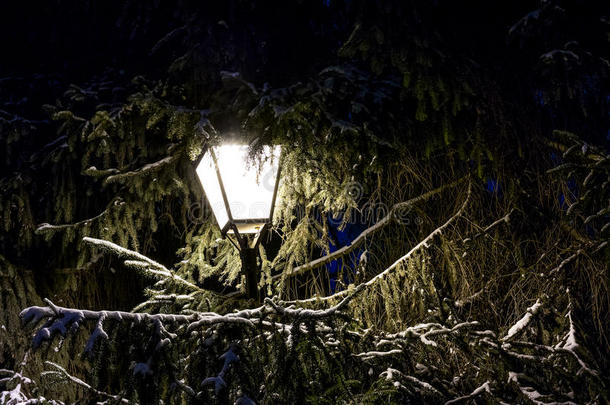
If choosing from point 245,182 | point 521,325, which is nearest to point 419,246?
point 521,325

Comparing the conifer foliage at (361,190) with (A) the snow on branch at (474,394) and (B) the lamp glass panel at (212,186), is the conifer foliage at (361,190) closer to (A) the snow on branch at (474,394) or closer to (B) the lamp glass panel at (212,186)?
(A) the snow on branch at (474,394)

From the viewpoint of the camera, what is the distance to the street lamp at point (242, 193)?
2.61 metres

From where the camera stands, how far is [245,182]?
104 inches

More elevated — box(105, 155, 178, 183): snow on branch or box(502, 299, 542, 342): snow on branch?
box(105, 155, 178, 183): snow on branch

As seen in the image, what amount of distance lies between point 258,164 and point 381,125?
129cm

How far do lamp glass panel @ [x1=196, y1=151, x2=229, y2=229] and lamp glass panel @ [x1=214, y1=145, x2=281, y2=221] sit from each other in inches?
3.4

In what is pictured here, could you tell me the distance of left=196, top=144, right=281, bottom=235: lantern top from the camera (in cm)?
260

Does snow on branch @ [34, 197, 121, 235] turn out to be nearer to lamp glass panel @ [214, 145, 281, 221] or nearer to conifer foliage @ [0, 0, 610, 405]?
conifer foliage @ [0, 0, 610, 405]

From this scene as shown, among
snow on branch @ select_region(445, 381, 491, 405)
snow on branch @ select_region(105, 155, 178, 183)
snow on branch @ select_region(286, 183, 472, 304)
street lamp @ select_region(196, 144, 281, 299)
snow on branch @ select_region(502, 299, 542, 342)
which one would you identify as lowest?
snow on branch @ select_region(445, 381, 491, 405)

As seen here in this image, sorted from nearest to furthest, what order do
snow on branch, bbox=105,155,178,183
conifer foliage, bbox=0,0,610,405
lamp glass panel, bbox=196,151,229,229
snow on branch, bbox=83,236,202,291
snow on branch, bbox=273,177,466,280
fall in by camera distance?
conifer foliage, bbox=0,0,610,405
snow on branch, bbox=83,236,202,291
lamp glass panel, bbox=196,151,229,229
snow on branch, bbox=105,155,178,183
snow on branch, bbox=273,177,466,280

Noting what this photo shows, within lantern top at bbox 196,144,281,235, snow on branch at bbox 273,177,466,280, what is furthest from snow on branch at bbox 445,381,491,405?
snow on branch at bbox 273,177,466,280

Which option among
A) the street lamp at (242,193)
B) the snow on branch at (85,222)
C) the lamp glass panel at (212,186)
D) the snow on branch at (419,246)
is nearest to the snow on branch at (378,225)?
the snow on branch at (419,246)

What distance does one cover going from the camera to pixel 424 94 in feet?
10.8

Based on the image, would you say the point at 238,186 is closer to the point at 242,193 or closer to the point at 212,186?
the point at 242,193
